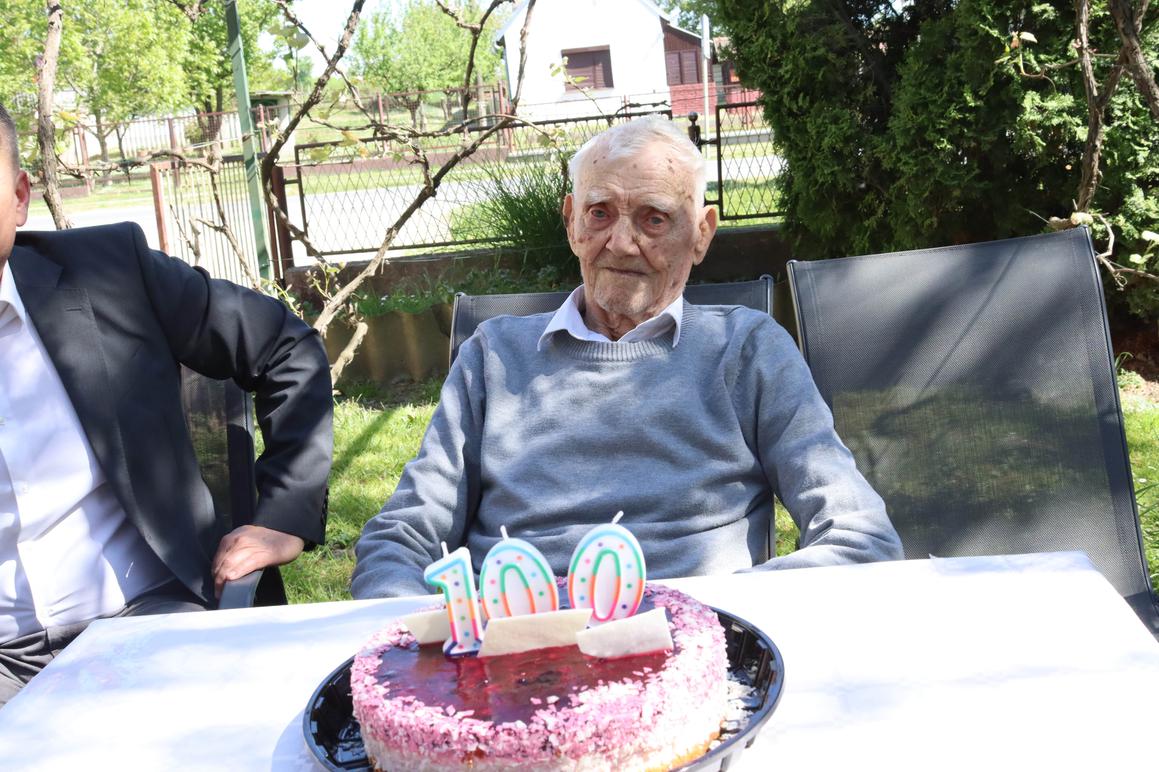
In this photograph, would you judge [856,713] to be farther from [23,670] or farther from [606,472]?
[23,670]

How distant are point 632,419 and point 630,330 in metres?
0.25

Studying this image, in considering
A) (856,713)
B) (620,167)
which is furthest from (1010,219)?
(856,713)

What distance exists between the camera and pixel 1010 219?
5160 millimetres

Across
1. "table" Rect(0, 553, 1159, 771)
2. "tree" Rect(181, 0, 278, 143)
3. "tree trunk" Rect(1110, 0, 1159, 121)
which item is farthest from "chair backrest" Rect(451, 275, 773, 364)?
"tree" Rect(181, 0, 278, 143)

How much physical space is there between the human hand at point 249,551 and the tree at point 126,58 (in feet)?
102

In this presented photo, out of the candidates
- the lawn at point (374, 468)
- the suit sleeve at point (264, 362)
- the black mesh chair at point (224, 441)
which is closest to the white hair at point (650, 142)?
the suit sleeve at point (264, 362)

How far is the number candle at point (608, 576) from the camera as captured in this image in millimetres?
1241

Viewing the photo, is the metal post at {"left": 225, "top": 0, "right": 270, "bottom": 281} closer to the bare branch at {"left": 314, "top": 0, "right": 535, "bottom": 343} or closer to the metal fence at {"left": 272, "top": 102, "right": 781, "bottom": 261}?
the metal fence at {"left": 272, "top": 102, "right": 781, "bottom": 261}

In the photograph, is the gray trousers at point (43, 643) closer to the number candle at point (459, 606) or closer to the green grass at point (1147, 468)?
the number candle at point (459, 606)

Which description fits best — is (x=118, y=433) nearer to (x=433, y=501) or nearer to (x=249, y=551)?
(x=249, y=551)

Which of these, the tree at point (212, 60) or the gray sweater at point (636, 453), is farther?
the tree at point (212, 60)

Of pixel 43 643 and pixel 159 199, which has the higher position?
pixel 159 199

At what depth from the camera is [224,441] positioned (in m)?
2.48

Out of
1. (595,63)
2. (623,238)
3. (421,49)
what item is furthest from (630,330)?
(421,49)
